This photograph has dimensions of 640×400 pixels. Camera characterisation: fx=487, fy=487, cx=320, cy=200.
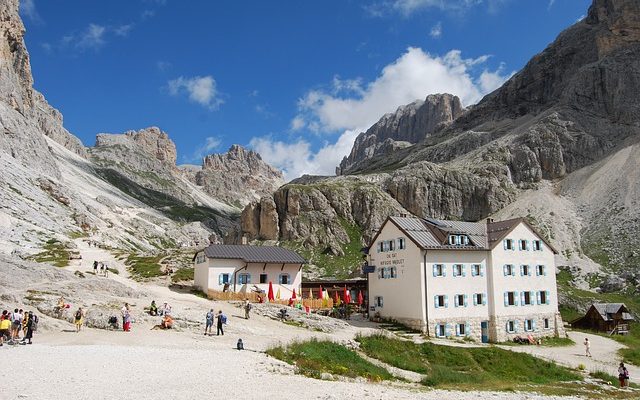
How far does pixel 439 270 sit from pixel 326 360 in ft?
82.5

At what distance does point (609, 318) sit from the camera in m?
64.4

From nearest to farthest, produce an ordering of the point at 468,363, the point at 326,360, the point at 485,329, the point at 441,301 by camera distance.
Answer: the point at 326,360, the point at 468,363, the point at 441,301, the point at 485,329

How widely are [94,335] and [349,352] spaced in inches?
656

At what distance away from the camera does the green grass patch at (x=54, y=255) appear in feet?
225

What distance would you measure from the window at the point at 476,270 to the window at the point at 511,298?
12.6 ft

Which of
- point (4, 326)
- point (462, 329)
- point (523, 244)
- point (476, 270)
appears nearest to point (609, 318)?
point (523, 244)

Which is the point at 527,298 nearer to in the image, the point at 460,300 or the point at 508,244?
the point at 508,244

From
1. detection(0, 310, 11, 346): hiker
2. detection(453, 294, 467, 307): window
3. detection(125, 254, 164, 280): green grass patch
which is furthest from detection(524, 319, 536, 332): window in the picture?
detection(0, 310, 11, 346): hiker

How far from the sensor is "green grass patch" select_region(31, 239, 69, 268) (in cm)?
6849

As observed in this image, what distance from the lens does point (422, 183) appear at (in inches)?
5591

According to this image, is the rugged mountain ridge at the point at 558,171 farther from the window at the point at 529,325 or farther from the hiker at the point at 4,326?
the hiker at the point at 4,326

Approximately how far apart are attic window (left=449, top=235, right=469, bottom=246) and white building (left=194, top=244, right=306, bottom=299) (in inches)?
706

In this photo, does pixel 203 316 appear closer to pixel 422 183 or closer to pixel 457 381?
pixel 457 381

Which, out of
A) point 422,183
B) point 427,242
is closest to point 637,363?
point 427,242
